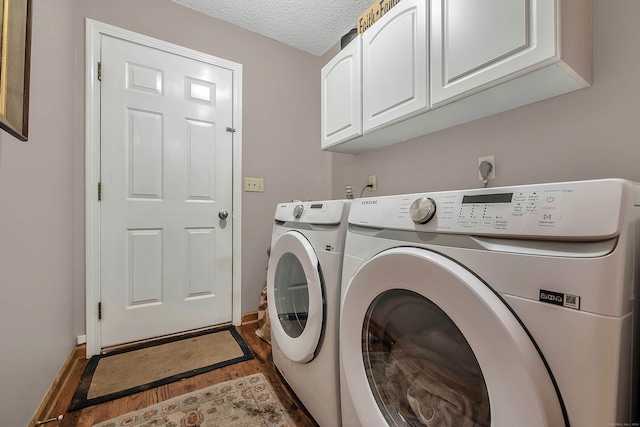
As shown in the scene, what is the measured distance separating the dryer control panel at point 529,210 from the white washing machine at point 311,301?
345mm

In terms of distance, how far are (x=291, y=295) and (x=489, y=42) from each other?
1.27 m

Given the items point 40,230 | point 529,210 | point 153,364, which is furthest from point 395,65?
point 153,364

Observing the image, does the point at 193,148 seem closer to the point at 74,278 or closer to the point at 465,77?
the point at 74,278

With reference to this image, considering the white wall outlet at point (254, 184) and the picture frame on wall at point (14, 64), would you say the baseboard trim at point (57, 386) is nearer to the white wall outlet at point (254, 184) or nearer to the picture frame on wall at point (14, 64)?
the picture frame on wall at point (14, 64)

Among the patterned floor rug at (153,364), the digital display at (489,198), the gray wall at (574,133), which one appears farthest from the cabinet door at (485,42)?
the patterned floor rug at (153,364)

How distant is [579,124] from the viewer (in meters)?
0.99

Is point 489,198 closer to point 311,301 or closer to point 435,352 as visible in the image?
point 435,352

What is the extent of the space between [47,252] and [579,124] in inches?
90.1

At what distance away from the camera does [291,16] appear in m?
1.95

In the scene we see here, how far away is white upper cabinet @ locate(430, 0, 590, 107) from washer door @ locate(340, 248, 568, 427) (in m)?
0.74

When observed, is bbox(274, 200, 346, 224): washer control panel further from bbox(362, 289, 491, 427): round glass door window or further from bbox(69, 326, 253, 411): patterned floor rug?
bbox(69, 326, 253, 411): patterned floor rug

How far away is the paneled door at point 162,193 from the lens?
5.49ft

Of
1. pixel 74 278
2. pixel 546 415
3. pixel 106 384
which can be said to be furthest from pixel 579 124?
pixel 74 278

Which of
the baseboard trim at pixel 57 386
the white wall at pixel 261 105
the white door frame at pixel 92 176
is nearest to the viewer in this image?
the baseboard trim at pixel 57 386
